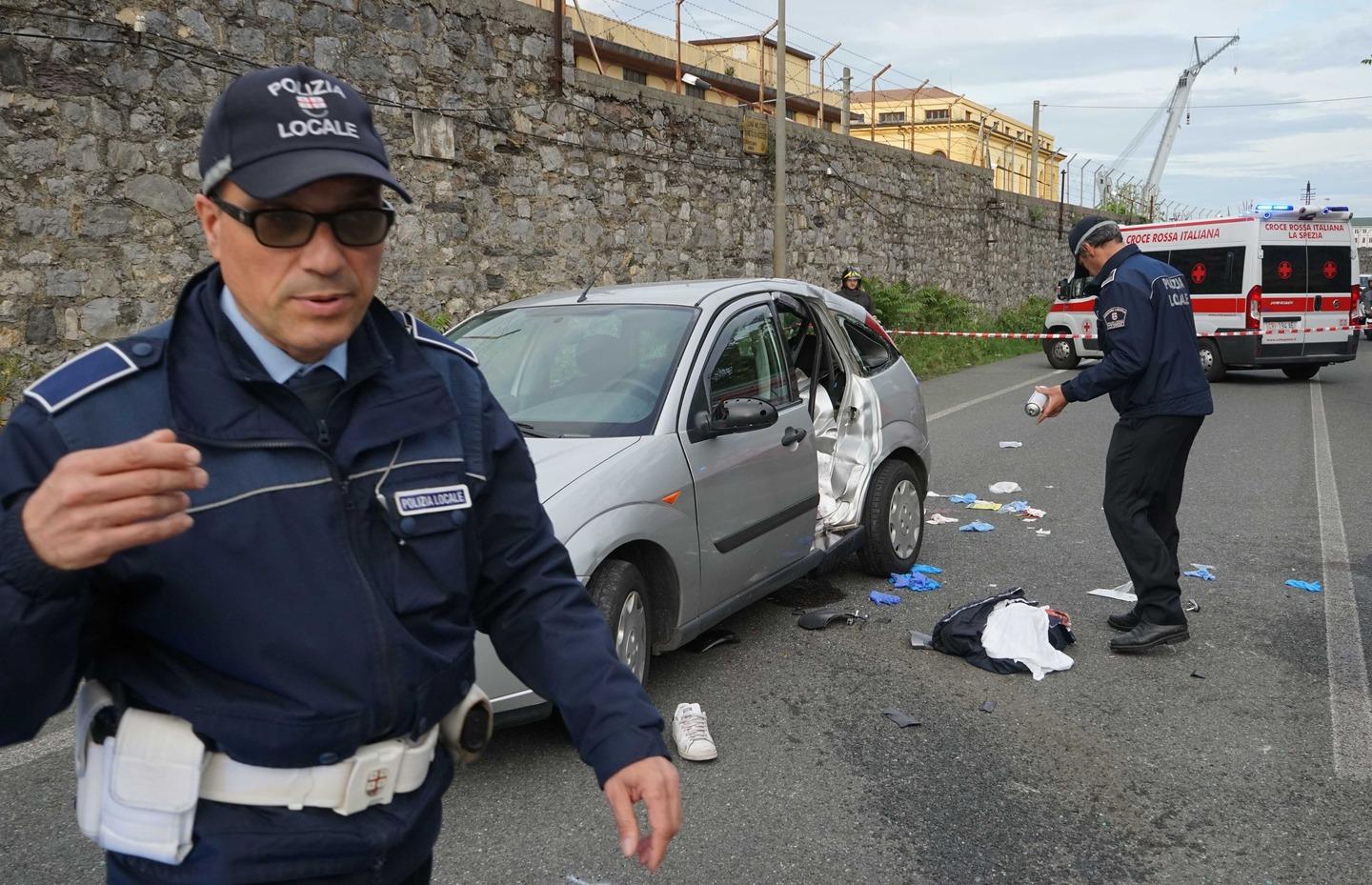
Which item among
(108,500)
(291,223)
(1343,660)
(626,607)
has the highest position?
(291,223)

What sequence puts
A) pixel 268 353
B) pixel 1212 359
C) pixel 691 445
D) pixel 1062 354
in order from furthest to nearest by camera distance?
pixel 1062 354
pixel 1212 359
pixel 691 445
pixel 268 353

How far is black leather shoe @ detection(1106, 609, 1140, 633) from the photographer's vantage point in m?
5.69

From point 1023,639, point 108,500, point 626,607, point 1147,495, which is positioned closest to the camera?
point 108,500

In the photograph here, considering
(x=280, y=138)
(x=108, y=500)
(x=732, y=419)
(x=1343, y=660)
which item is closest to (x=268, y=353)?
(x=280, y=138)

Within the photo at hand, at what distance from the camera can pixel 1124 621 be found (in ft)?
18.8

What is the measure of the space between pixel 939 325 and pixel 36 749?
20880 millimetres

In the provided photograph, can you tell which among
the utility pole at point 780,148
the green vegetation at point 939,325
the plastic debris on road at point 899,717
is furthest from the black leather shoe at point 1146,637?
the utility pole at point 780,148

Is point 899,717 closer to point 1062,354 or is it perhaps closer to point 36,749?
point 36,749

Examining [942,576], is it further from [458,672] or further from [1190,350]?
[458,672]

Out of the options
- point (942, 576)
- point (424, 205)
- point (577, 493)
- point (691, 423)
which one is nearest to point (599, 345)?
point (691, 423)

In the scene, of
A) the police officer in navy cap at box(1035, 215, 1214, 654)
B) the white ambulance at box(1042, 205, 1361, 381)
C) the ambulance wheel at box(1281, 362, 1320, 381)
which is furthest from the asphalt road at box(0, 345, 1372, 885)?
the ambulance wheel at box(1281, 362, 1320, 381)

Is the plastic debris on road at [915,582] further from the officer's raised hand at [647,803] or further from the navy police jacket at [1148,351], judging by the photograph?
the officer's raised hand at [647,803]

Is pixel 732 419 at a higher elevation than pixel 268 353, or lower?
lower

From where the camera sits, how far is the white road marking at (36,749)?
13.7 ft
